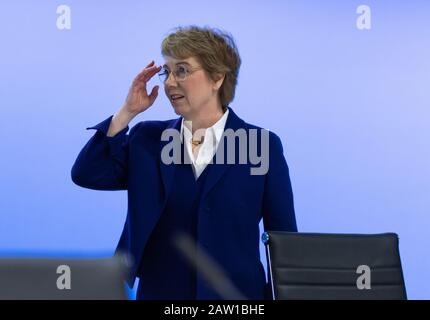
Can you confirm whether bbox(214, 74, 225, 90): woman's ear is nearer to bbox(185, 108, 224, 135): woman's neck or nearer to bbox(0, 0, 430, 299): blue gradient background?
bbox(185, 108, 224, 135): woman's neck

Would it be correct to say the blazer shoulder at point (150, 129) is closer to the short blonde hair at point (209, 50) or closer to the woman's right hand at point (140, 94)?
the woman's right hand at point (140, 94)

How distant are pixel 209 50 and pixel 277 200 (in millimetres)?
485

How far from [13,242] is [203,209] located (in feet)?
6.17

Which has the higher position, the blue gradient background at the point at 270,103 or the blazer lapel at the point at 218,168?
the blue gradient background at the point at 270,103

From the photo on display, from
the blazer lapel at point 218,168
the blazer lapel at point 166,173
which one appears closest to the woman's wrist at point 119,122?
the blazer lapel at point 166,173

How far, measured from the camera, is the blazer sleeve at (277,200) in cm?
216

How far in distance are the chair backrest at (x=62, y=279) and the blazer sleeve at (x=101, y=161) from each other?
664 mm

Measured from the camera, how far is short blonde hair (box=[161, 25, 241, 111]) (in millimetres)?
2197

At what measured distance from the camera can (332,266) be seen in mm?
1967

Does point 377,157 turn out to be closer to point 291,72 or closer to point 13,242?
point 291,72

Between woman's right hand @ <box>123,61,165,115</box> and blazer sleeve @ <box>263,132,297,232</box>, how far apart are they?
0.41 metres

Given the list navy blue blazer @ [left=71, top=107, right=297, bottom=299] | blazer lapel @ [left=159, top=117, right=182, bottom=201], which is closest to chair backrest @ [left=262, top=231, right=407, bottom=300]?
navy blue blazer @ [left=71, top=107, right=297, bottom=299]

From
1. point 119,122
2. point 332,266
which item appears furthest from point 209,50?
point 332,266

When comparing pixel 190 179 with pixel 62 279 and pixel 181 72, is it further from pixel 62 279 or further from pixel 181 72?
pixel 62 279
